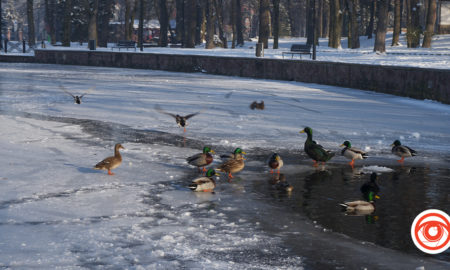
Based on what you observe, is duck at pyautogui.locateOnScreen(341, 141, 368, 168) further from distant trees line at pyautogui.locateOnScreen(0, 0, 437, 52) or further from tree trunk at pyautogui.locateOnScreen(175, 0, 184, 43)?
tree trunk at pyautogui.locateOnScreen(175, 0, 184, 43)

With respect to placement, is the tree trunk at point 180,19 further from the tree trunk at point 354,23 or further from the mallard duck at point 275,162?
the mallard duck at point 275,162

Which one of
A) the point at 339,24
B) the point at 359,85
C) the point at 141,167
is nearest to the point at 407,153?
the point at 141,167

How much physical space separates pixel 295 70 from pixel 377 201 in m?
21.9

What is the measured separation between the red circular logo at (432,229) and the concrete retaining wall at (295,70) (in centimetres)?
1631

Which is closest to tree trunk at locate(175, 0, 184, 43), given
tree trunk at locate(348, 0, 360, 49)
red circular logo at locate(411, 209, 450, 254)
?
tree trunk at locate(348, 0, 360, 49)

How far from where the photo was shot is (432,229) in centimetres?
534

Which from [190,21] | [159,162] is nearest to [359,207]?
[159,162]

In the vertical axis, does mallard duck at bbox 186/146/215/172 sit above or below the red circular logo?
below

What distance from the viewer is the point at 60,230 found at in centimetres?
800

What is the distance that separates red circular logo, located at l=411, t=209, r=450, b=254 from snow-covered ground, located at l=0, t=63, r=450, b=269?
1.53m

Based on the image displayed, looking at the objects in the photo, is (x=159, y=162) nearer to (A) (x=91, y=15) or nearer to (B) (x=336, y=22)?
(B) (x=336, y=22)

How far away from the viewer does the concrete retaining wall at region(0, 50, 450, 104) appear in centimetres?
2225

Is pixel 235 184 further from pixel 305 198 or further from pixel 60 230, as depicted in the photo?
pixel 60 230

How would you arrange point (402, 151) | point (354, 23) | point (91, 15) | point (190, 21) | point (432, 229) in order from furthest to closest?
point (91, 15) < point (190, 21) < point (354, 23) < point (402, 151) < point (432, 229)
